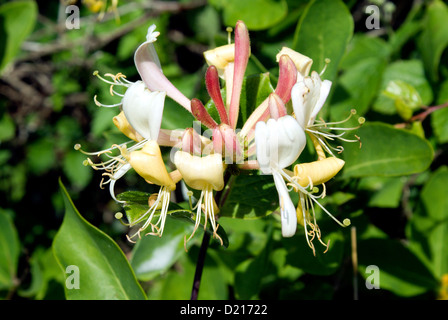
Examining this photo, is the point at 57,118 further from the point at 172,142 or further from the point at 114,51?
the point at 172,142

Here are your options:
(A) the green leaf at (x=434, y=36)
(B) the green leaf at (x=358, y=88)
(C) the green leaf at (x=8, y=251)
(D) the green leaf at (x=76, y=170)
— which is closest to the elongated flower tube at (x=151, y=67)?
(B) the green leaf at (x=358, y=88)

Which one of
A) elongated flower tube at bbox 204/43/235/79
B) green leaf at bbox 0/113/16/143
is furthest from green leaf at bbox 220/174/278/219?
green leaf at bbox 0/113/16/143

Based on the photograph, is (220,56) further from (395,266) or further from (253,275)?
(395,266)

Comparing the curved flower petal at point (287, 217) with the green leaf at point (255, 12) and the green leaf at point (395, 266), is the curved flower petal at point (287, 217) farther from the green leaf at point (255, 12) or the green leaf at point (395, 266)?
the green leaf at point (255, 12)

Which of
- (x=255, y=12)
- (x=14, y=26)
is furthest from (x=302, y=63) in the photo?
(x=14, y=26)

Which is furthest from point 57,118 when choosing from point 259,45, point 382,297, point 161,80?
point 382,297

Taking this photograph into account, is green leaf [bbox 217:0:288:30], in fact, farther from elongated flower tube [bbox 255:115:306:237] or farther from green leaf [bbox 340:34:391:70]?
elongated flower tube [bbox 255:115:306:237]
